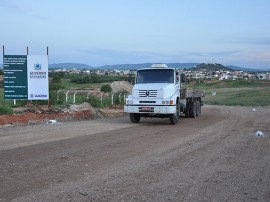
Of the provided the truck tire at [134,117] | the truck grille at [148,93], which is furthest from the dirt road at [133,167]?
the truck tire at [134,117]

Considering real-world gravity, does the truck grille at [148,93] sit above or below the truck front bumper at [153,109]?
above

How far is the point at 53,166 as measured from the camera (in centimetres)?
1033

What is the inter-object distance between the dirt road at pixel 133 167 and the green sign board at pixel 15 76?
33.8 ft

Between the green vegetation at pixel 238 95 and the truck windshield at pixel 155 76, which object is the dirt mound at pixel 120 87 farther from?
the truck windshield at pixel 155 76

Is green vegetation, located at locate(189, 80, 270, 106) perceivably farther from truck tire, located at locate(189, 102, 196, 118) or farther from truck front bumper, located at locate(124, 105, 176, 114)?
truck front bumper, located at locate(124, 105, 176, 114)

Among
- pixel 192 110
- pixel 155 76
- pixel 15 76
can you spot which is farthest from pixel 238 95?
pixel 15 76

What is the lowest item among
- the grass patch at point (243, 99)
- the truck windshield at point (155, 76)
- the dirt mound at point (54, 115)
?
the grass patch at point (243, 99)

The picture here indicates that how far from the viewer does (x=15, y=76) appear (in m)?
26.6

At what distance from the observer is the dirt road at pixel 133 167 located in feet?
26.0

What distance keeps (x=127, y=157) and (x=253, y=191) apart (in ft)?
14.0

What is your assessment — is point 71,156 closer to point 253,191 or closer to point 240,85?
point 253,191

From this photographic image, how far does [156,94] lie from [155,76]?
57.9 inches

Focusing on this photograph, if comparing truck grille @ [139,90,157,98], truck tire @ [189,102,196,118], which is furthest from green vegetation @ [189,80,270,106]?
truck grille @ [139,90,157,98]

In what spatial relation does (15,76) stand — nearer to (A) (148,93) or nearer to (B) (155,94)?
(A) (148,93)
